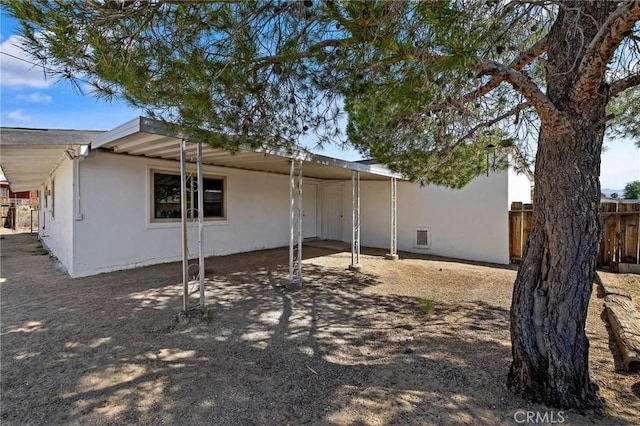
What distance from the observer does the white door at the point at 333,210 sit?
1130 cm

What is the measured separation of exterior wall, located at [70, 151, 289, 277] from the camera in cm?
598

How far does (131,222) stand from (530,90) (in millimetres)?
6923

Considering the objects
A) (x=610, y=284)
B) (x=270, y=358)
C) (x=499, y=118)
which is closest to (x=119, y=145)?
(x=270, y=358)

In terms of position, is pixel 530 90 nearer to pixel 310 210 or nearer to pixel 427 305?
pixel 427 305

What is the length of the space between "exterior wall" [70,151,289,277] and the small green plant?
527 centimetres

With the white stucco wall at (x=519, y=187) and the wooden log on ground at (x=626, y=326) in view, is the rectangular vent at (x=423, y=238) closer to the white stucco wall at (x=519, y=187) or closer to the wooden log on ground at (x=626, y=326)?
the white stucco wall at (x=519, y=187)

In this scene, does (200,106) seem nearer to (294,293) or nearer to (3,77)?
(3,77)

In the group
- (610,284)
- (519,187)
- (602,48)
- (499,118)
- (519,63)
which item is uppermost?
(519,63)

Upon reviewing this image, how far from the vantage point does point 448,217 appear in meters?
8.97

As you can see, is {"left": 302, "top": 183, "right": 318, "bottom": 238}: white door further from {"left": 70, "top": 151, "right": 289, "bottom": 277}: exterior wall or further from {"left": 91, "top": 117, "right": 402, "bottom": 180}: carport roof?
→ {"left": 91, "top": 117, "right": 402, "bottom": 180}: carport roof

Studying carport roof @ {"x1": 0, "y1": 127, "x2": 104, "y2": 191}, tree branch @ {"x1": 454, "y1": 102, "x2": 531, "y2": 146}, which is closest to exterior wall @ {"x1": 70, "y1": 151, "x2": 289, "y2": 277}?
carport roof @ {"x1": 0, "y1": 127, "x2": 104, "y2": 191}

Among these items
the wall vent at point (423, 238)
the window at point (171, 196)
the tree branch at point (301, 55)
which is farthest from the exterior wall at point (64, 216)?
the wall vent at point (423, 238)

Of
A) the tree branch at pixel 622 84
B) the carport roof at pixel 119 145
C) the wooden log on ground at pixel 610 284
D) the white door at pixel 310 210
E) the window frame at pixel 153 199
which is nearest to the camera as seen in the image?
the tree branch at pixel 622 84

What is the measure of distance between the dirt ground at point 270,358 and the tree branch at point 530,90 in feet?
6.68
